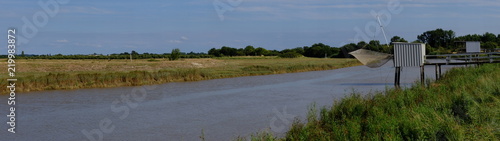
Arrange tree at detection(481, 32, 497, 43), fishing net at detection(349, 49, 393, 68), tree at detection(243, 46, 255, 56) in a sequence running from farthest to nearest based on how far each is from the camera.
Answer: tree at detection(243, 46, 255, 56) → tree at detection(481, 32, 497, 43) → fishing net at detection(349, 49, 393, 68)

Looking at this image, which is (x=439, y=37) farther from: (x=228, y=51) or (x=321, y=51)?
(x=228, y=51)

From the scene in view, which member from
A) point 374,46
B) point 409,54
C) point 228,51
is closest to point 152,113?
point 374,46

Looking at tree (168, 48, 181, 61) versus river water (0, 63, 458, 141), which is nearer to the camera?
river water (0, 63, 458, 141)

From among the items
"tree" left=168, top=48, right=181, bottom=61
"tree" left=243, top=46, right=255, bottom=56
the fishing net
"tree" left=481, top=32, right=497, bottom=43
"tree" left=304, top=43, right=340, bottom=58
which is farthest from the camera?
"tree" left=243, top=46, right=255, bottom=56

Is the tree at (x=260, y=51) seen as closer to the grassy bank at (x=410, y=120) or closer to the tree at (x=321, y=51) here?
the tree at (x=321, y=51)

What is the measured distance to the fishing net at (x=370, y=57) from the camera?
27.3 meters

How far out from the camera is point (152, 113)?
20094 mm

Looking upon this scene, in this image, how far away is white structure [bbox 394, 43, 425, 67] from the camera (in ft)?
90.0

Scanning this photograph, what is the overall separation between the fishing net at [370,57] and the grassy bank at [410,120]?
37.5 ft

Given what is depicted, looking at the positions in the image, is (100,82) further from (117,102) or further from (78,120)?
(78,120)

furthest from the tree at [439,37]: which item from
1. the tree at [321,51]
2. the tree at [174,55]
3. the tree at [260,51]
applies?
the tree at [174,55]

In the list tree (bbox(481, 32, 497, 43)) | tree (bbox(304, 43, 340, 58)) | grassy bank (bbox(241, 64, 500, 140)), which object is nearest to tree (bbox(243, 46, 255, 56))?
tree (bbox(304, 43, 340, 58))

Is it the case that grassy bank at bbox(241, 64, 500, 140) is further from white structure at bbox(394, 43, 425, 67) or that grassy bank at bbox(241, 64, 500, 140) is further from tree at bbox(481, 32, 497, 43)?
tree at bbox(481, 32, 497, 43)

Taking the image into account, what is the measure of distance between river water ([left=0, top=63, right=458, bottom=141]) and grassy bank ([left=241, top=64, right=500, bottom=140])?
6.36ft
